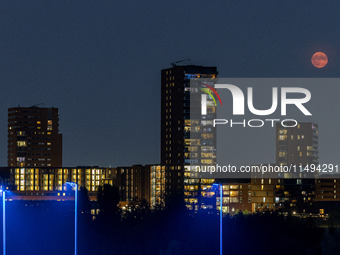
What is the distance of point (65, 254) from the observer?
307ft

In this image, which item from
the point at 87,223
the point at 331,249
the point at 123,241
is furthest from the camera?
the point at 87,223

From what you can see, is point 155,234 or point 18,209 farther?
point 18,209

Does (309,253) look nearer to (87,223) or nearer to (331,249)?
(331,249)

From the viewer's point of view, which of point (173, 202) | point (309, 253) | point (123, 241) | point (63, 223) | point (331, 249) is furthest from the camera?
point (173, 202)

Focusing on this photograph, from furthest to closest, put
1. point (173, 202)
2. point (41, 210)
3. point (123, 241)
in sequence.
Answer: point (41, 210) < point (173, 202) < point (123, 241)

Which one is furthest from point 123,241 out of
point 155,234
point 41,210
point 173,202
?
point 41,210

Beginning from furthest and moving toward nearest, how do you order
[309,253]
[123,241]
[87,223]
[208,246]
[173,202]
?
[173,202], [87,223], [123,241], [208,246], [309,253]

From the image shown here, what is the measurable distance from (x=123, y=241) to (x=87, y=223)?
54.0ft

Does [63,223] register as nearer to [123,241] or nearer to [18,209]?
[123,241]

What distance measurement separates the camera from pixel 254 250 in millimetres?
96188

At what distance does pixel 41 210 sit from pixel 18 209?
14.8 ft

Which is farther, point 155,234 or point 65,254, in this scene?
point 155,234

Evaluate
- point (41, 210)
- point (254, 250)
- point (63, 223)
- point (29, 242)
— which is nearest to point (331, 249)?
point (254, 250)

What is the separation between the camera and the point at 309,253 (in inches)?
3494
